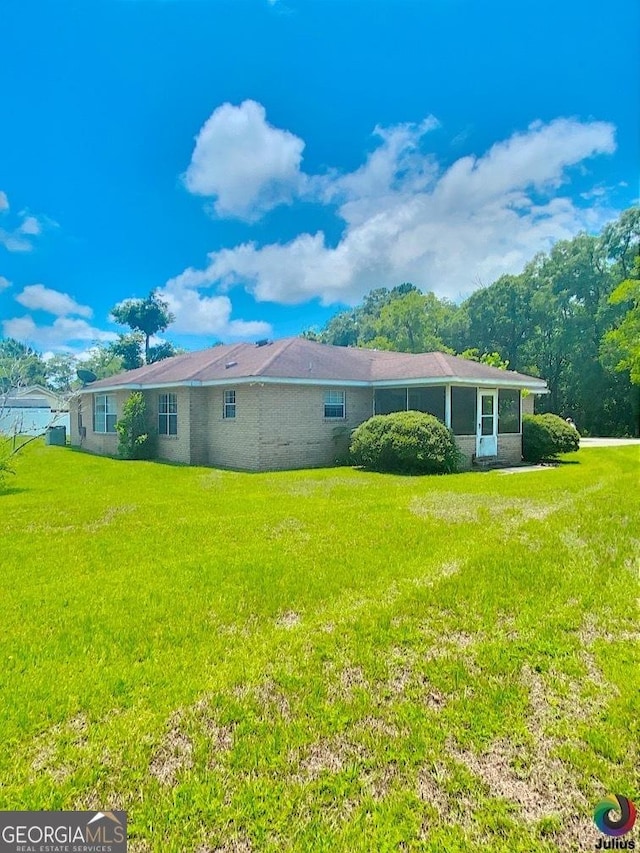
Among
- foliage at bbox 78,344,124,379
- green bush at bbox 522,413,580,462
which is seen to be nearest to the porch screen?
green bush at bbox 522,413,580,462

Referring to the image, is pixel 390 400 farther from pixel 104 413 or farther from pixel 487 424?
pixel 104 413

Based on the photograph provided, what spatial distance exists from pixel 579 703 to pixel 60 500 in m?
10.2

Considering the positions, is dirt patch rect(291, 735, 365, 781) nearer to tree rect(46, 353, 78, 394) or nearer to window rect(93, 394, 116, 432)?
window rect(93, 394, 116, 432)

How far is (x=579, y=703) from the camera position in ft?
10.8

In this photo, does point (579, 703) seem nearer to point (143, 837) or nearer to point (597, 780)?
point (597, 780)

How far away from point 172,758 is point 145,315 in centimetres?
4382

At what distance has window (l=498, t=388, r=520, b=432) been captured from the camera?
17859mm

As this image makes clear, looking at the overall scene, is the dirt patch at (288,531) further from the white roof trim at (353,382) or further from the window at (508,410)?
the window at (508,410)

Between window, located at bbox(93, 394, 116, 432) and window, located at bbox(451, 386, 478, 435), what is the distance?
1442cm

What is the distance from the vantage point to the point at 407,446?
14070 mm

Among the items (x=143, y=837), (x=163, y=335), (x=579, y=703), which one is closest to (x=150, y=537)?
(x=143, y=837)

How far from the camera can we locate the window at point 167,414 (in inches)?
727

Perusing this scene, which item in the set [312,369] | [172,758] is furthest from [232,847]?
[312,369]

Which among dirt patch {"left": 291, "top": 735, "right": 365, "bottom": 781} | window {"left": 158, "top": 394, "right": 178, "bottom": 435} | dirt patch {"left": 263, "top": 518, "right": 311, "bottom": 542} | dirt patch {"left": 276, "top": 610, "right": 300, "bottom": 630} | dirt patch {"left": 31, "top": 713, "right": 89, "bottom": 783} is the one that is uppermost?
window {"left": 158, "top": 394, "right": 178, "bottom": 435}
